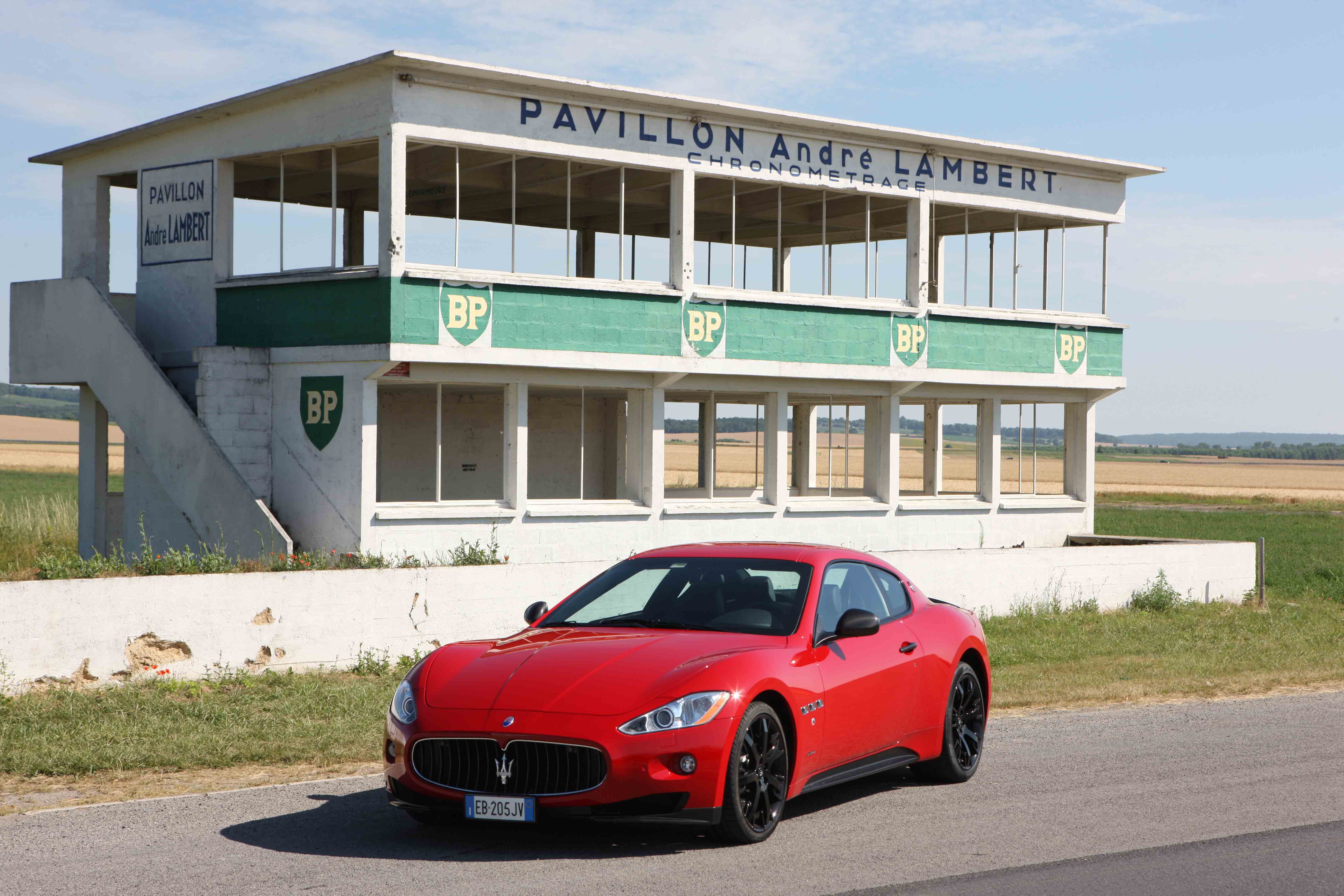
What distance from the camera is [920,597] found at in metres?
9.85

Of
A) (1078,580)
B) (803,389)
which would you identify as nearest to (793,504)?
(803,389)

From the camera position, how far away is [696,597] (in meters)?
8.64

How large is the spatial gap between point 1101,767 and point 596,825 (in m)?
3.98

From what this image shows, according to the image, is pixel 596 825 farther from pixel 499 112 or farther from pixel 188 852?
pixel 499 112

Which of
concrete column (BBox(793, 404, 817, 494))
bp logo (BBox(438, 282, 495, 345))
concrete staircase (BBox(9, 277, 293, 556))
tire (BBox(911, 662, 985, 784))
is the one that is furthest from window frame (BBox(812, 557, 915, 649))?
concrete column (BBox(793, 404, 817, 494))

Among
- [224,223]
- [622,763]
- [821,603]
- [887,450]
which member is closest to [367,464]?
[224,223]

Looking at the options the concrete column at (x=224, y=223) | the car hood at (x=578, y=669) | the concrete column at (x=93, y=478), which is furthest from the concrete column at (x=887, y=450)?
the car hood at (x=578, y=669)

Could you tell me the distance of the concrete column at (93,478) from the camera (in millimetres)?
24250

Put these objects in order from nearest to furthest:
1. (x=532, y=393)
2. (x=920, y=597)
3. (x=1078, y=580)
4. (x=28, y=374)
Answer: (x=920, y=597) < (x=1078, y=580) < (x=28, y=374) < (x=532, y=393)

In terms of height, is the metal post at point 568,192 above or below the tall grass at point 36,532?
above

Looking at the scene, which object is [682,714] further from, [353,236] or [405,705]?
[353,236]

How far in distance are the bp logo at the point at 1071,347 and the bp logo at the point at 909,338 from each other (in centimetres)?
323

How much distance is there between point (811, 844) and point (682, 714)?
1061 mm

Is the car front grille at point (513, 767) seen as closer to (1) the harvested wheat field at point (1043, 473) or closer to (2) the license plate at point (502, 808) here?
(2) the license plate at point (502, 808)
